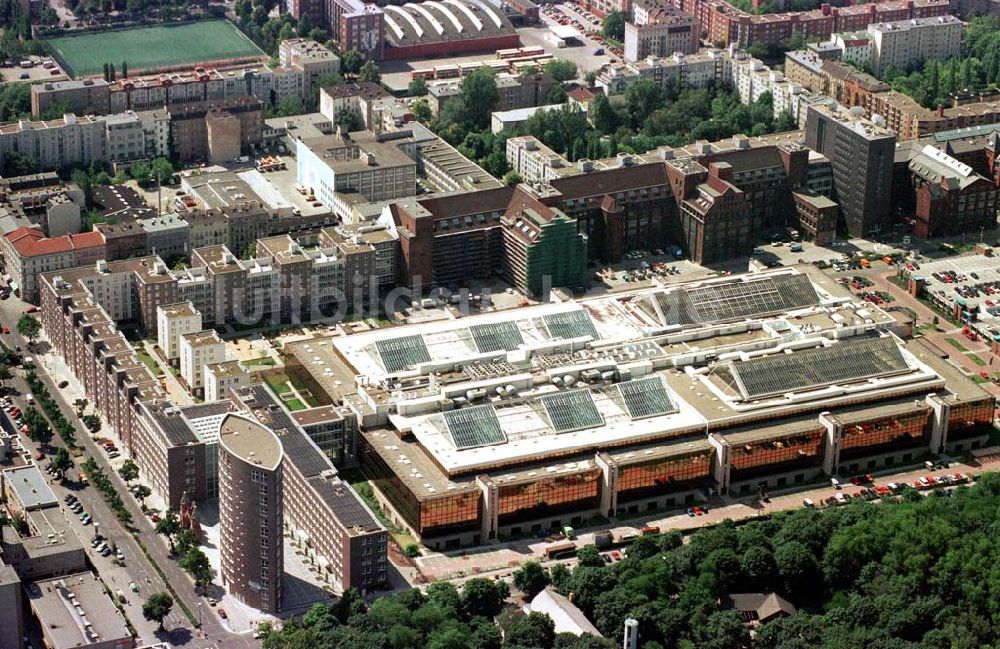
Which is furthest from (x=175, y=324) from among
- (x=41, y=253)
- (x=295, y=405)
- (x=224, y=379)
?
Answer: (x=41, y=253)

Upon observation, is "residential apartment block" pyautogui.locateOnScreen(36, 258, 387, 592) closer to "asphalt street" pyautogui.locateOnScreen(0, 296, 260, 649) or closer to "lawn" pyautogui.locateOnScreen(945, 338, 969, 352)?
"asphalt street" pyautogui.locateOnScreen(0, 296, 260, 649)

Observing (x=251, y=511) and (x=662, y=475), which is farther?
(x=662, y=475)

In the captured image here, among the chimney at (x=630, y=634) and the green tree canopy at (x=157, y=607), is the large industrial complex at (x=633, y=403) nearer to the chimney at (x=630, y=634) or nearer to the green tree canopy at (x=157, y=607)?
the chimney at (x=630, y=634)

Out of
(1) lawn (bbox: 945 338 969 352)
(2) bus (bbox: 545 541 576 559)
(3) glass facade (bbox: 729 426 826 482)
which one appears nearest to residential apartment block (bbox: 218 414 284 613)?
(2) bus (bbox: 545 541 576 559)

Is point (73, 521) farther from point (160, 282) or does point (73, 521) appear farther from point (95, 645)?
point (160, 282)

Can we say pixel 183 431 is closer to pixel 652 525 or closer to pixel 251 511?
pixel 251 511

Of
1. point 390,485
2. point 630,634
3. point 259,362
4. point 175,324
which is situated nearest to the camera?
point 630,634

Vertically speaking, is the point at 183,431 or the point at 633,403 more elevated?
the point at 183,431

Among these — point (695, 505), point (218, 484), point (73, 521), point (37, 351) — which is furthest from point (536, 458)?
point (37, 351)
